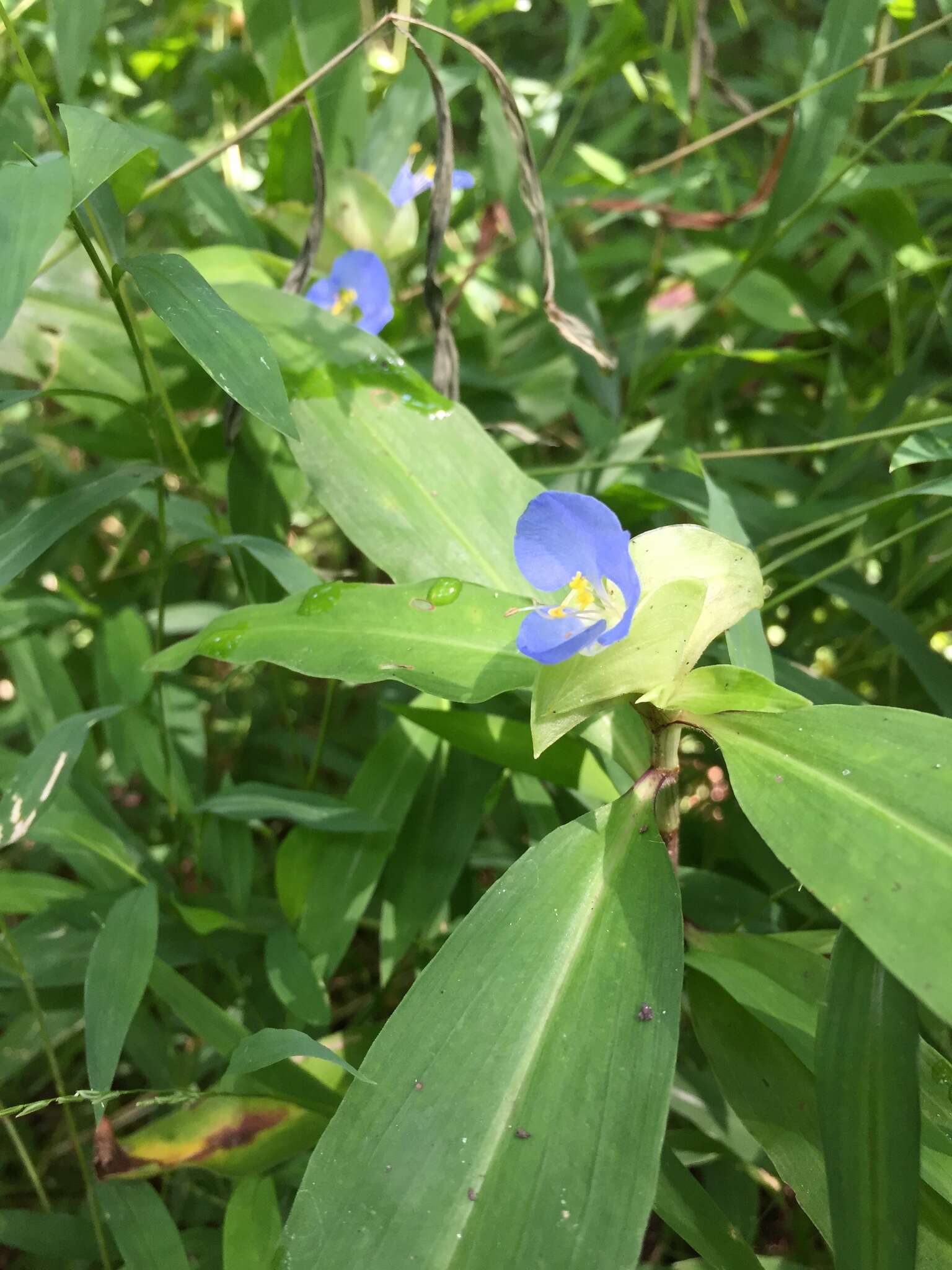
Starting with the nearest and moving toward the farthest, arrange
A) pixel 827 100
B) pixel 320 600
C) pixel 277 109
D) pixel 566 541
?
pixel 566 541, pixel 320 600, pixel 277 109, pixel 827 100

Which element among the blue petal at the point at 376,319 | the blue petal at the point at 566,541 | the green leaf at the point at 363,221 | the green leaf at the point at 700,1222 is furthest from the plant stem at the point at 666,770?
the green leaf at the point at 363,221

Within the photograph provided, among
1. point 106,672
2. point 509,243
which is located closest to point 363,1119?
point 106,672

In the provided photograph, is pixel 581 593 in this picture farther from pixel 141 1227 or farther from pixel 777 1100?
pixel 141 1227

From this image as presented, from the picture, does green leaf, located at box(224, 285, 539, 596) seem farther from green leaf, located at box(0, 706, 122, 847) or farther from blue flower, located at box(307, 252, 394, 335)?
green leaf, located at box(0, 706, 122, 847)

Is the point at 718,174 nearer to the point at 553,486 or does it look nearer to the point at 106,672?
the point at 553,486

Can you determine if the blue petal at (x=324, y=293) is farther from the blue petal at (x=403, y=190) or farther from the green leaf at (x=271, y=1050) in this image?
the green leaf at (x=271, y=1050)

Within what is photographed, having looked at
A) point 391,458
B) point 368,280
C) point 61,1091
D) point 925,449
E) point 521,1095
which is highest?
point 368,280

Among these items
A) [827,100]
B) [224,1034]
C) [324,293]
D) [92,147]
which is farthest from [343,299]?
[224,1034]
